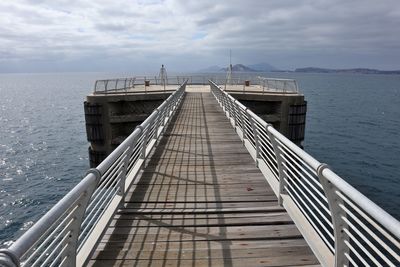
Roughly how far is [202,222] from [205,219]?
116 millimetres

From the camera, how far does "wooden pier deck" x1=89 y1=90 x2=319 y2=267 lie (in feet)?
13.5

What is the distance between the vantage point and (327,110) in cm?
6256

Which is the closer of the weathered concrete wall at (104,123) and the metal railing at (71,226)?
the metal railing at (71,226)

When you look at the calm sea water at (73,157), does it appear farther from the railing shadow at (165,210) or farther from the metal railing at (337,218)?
the metal railing at (337,218)

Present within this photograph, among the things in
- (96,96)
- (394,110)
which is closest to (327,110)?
(394,110)

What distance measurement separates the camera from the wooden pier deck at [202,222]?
4.12 metres

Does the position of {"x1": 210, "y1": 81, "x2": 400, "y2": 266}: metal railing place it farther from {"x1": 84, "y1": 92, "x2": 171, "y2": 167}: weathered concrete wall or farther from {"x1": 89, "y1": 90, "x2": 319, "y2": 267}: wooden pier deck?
{"x1": 84, "y1": 92, "x2": 171, "y2": 167}: weathered concrete wall

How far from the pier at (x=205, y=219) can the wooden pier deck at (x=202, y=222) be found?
0.04 ft

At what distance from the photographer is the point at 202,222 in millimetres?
5086

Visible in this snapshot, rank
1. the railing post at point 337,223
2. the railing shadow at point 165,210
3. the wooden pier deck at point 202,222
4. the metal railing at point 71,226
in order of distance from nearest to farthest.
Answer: the metal railing at point 71,226
the railing post at point 337,223
the wooden pier deck at point 202,222
the railing shadow at point 165,210

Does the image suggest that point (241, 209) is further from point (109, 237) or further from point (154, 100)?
point (154, 100)

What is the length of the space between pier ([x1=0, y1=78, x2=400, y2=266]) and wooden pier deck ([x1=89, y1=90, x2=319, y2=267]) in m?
0.01

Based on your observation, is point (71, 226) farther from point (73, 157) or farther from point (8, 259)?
point (73, 157)

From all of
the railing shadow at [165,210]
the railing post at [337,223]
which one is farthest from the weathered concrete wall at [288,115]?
the railing post at [337,223]
